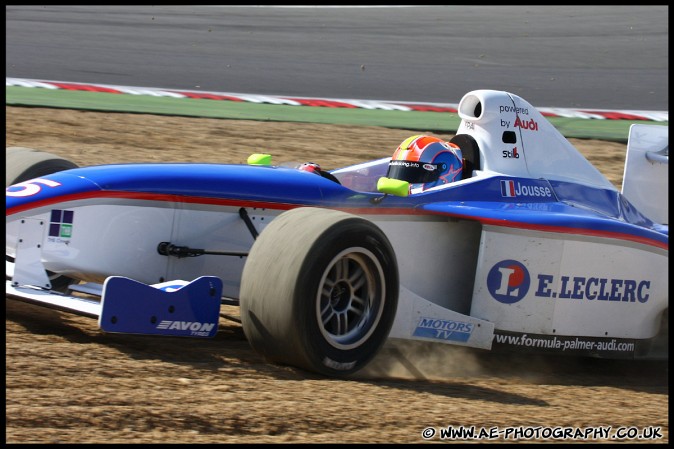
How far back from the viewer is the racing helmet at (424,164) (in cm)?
653

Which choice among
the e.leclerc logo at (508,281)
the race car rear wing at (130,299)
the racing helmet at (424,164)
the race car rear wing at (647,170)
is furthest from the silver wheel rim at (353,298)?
the race car rear wing at (647,170)

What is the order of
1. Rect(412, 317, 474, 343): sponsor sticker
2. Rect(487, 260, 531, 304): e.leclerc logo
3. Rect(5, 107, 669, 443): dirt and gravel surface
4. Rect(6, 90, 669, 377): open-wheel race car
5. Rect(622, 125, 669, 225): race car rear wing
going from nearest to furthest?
1. Rect(5, 107, 669, 443): dirt and gravel surface
2. Rect(6, 90, 669, 377): open-wheel race car
3. Rect(412, 317, 474, 343): sponsor sticker
4. Rect(487, 260, 531, 304): e.leclerc logo
5. Rect(622, 125, 669, 225): race car rear wing

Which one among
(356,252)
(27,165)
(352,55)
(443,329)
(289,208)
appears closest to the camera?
(356,252)

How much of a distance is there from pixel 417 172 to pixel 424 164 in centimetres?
7

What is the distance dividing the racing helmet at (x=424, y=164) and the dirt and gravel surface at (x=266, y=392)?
1.10 metres

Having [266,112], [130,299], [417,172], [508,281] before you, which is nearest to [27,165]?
[130,299]

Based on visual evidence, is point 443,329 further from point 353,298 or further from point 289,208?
point 289,208

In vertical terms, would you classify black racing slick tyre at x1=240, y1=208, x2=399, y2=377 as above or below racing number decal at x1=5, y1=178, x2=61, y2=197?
below

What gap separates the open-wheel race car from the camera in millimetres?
5047

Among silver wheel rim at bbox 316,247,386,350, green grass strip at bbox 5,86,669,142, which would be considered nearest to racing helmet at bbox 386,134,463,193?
silver wheel rim at bbox 316,247,386,350

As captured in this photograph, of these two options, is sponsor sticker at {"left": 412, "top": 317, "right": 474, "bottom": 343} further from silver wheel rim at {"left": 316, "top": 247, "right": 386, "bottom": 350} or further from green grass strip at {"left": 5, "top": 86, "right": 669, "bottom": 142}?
green grass strip at {"left": 5, "top": 86, "right": 669, "bottom": 142}

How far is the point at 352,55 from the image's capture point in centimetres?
1806

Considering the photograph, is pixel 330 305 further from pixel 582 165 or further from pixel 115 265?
pixel 582 165

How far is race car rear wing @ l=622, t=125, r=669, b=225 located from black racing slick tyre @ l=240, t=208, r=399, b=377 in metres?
3.38
